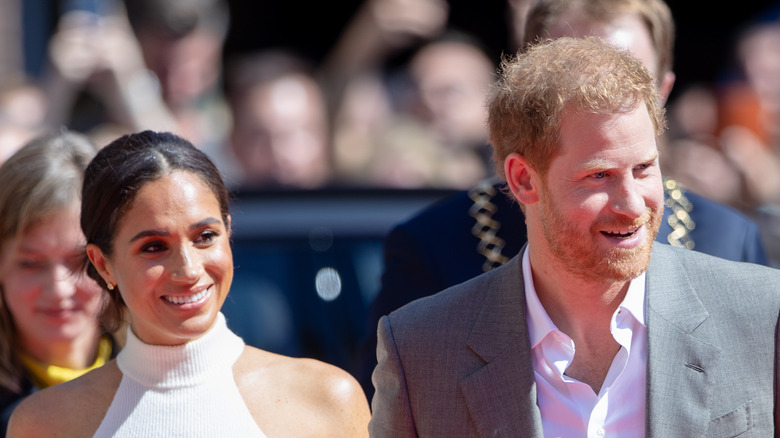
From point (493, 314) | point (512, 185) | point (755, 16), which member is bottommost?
point (493, 314)

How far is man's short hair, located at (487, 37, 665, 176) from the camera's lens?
8.91 ft

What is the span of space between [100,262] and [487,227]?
1.14m

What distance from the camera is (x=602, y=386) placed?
→ 278 centimetres

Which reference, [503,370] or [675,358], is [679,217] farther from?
[503,370]

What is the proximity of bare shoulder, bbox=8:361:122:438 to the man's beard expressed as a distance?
1.33 metres

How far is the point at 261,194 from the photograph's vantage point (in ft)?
16.2

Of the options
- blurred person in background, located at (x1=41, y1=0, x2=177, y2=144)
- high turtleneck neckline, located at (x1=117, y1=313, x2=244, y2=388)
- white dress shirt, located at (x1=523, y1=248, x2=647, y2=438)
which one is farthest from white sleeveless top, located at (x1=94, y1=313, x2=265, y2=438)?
blurred person in background, located at (x1=41, y1=0, x2=177, y2=144)

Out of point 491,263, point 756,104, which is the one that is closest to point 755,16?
point 756,104

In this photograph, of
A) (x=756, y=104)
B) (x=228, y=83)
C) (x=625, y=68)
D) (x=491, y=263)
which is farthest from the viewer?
(x=228, y=83)

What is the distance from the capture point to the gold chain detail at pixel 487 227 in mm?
3568

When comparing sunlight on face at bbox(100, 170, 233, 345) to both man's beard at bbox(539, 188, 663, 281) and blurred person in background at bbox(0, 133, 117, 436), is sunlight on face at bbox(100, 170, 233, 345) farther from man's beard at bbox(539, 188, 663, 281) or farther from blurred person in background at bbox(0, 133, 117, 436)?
man's beard at bbox(539, 188, 663, 281)

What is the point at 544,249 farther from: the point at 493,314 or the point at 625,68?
the point at 625,68

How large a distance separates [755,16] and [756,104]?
5.87ft

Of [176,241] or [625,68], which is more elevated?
[625,68]
